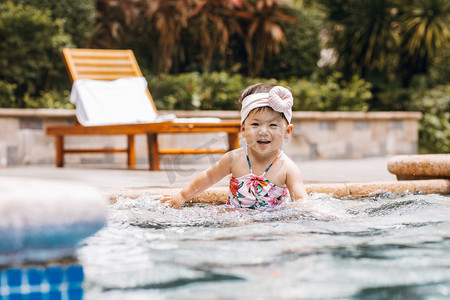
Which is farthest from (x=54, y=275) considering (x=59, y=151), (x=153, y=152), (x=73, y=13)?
(x=73, y=13)

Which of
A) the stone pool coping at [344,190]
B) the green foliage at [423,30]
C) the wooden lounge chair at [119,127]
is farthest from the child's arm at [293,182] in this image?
the green foliage at [423,30]

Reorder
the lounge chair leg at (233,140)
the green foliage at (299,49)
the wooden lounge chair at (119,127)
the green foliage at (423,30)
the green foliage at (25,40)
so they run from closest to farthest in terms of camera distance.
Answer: the wooden lounge chair at (119,127) → the lounge chair leg at (233,140) → the green foliage at (25,40) → the green foliage at (423,30) → the green foliage at (299,49)

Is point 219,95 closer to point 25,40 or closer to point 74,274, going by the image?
point 25,40

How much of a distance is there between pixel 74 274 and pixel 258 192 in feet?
5.84

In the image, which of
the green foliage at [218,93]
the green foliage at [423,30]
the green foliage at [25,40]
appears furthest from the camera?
the green foliage at [423,30]

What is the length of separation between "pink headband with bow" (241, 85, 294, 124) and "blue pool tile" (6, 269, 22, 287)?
72.3 inches

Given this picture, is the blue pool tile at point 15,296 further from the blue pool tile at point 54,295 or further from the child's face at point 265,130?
the child's face at point 265,130

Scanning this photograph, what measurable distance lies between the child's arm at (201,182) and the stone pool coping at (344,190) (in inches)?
7.2

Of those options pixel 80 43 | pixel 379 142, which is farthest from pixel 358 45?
pixel 80 43

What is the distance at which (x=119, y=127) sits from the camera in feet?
21.5

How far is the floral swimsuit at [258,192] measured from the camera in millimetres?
3303

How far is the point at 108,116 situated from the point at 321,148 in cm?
377

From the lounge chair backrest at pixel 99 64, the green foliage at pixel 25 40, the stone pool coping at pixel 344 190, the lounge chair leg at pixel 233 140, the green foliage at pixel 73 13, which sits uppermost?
the green foliage at pixel 73 13

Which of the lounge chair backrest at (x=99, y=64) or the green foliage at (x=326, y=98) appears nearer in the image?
the lounge chair backrest at (x=99, y=64)
